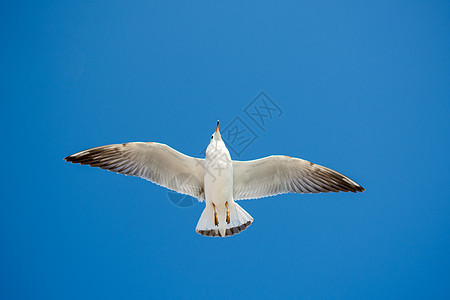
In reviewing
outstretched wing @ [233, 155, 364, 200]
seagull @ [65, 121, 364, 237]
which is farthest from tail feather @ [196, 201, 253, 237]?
outstretched wing @ [233, 155, 364, 200]

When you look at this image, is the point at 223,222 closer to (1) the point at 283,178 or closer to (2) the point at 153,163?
(1) the point at 283,178

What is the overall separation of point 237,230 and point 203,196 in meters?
0.78

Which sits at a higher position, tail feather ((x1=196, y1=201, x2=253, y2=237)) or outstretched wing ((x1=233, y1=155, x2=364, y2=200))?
outstretched wing ((x1=233, y1=155, x2=364, y2=200))

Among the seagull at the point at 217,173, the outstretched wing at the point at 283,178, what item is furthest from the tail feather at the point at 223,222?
the outstretched wing at the point at 283,178

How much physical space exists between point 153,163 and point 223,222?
1361 millimetres

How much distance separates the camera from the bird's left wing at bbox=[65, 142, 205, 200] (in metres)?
4.95

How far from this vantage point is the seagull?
194 inches

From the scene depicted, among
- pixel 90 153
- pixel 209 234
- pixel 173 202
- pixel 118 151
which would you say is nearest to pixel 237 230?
pixel 209 234

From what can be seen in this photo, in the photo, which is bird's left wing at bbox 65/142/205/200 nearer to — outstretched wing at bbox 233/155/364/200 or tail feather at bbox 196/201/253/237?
tail feather at bbox 196/201/253/237

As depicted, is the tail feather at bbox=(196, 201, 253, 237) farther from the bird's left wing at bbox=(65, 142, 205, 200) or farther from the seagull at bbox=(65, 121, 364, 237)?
the bird's left wing at bbox=(65, 142, 205, 200)

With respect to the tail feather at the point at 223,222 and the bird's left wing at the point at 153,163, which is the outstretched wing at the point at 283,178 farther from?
the bird's left wing at the point at 153,163

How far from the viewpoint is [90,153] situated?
4996mm

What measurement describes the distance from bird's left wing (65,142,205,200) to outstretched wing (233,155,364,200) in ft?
2.12

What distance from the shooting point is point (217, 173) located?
4.86m
